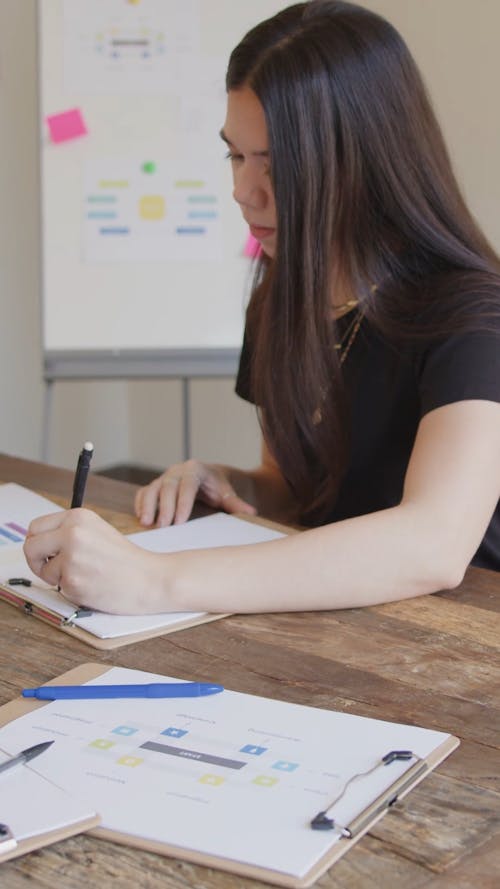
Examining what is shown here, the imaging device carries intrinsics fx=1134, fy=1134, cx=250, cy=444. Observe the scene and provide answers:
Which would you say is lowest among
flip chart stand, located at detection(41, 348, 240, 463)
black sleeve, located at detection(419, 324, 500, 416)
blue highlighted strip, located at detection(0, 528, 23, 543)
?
blue highlighted strip, located at detection(0, 528, 23, 543)

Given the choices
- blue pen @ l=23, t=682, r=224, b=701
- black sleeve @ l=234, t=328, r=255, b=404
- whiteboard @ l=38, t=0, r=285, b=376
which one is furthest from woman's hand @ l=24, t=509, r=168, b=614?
whiteboard @ l=38, t=0, r=285, b=376

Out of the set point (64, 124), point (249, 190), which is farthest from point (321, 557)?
point (64, 124)

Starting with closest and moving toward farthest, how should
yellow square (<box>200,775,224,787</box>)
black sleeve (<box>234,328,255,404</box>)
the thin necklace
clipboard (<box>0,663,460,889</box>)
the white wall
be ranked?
clipboard (<box>0,663,460,889</box>), yellow square (<box>200,775,224,787</box>), the thin necklace, black sleeve (<box>234,328,255,404</box>), the white wall

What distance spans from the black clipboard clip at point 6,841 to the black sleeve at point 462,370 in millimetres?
689

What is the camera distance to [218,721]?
80cm

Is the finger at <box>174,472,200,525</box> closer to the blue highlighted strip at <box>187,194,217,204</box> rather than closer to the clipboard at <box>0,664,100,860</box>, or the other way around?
the clipboard at <box>0,664,100,860</box>

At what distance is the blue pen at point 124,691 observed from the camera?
0.85 m

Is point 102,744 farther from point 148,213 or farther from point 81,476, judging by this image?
point 148,213

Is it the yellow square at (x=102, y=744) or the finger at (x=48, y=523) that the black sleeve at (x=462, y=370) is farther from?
the yellow square at (x=102, y=744)

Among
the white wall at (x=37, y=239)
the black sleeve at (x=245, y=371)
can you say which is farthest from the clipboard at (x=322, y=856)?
the white wall at (x=37, y=239)

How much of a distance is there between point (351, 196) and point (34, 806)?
2.90 ft

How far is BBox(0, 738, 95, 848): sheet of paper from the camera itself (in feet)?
2.17

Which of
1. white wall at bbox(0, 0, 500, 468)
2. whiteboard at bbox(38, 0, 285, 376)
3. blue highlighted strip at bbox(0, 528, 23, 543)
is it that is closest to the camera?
blue highlighted strip at bbox(0, 528, 23, 543)

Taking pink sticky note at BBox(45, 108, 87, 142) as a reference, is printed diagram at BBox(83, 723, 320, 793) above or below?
below
